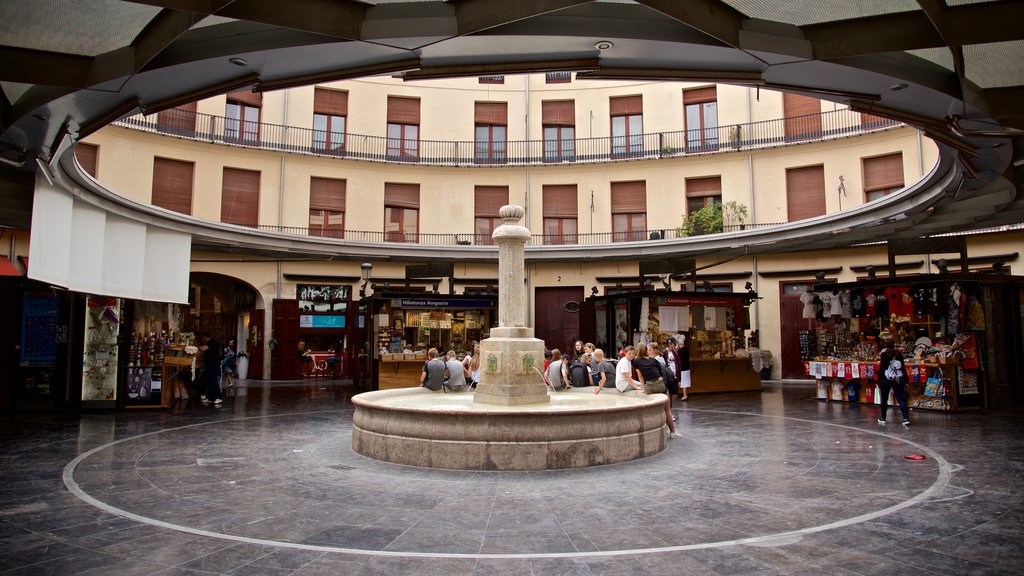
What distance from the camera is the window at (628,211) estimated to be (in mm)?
23859

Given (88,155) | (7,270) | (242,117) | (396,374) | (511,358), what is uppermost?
(242,117)

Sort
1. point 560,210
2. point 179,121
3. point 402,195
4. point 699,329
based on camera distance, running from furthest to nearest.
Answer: point 560,210
point 402,195
point 179,121
point 699,329

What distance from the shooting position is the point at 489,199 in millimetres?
24625

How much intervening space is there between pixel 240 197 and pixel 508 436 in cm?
1791

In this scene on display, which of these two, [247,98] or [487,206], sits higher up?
[247,98]

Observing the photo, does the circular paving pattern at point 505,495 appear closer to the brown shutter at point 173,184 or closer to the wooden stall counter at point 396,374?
the wooden stall counter at point 396,374

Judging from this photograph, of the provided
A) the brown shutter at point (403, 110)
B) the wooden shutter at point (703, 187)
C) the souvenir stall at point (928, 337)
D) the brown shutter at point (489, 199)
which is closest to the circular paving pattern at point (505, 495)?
the souvenir stall at point (928, 337)

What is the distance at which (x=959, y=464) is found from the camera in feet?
25.4

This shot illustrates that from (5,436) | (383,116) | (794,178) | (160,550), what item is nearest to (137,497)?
(160,550)

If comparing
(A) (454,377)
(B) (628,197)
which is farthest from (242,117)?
(A) (454,377)

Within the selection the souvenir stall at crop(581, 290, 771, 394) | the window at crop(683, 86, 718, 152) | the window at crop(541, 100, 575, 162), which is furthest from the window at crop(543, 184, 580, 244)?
the souvenir stall at crop(581, 290, 771, 394)

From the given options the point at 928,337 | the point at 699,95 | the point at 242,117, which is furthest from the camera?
the point at 699,95

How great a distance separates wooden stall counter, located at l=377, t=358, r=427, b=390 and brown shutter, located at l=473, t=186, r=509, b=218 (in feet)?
29.9

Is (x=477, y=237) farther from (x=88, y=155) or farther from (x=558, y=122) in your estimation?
(x=88, y=155)
